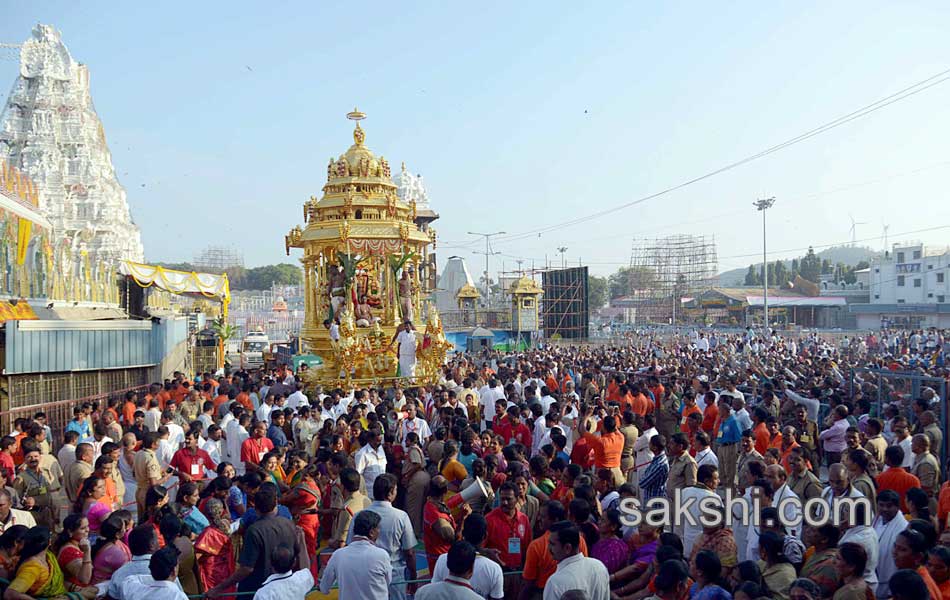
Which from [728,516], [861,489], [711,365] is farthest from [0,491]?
[711,365]

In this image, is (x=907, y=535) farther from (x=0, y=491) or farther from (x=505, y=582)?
(x=0, y=491)

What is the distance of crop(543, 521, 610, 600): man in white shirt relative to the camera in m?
4.14

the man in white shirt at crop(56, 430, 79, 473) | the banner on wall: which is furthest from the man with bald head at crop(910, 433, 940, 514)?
the banner on wall

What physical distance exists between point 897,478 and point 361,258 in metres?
13.6

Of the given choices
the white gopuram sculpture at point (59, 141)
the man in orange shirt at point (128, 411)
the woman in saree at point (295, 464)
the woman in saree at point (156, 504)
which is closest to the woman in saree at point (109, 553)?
the woman in saree at point (156, 504)

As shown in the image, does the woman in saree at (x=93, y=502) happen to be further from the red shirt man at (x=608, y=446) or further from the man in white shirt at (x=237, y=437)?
the red shirt man at (x=608, y=446)

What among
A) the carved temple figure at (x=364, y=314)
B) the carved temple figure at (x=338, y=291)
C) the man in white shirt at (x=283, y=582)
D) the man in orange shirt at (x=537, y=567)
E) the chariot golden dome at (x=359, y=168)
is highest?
the chariot golden dome at (x=359, y=168)

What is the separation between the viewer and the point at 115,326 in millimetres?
Result: 15297

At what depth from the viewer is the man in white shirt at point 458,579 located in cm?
395

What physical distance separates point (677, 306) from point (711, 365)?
48.2m

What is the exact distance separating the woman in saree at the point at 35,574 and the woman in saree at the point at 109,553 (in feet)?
0.81

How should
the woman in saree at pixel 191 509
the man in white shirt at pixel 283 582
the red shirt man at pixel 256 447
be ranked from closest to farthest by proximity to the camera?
the man in white shirt at pixel 283 582, the woman in saree at pixel 191 509, the red shirt man at pixel 256 447

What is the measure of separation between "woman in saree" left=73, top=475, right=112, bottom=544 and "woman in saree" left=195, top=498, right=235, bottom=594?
1092 mm

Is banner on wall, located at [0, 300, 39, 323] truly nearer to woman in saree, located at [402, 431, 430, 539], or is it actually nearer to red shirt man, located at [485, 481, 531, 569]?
woman in saree, located at [402, 431, 430, 539]
